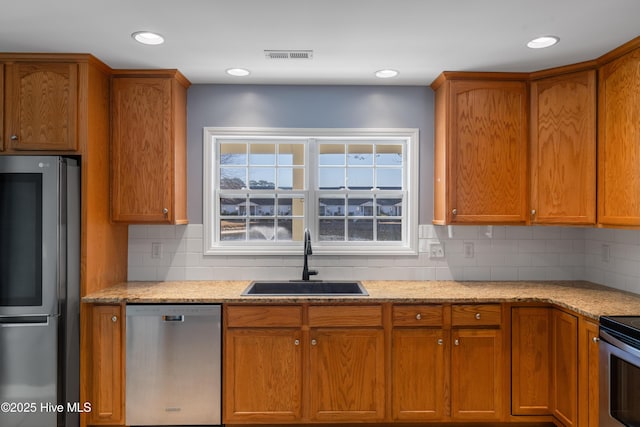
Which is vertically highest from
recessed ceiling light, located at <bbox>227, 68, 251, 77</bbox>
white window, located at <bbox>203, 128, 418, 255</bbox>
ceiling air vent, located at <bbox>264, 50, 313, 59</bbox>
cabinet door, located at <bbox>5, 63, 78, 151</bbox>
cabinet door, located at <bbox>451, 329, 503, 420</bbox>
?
recessed ceiling light, located at <bbox>227, 68, 251, 77</bbox>

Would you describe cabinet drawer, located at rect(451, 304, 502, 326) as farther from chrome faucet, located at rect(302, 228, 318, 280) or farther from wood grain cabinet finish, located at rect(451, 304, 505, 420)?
chrome faucet, located at rect(302, 228, 318, 280)

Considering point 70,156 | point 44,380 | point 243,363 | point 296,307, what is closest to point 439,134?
Result: point 296,307

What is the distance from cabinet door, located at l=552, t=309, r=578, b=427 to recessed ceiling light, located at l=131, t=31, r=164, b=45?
2793mm

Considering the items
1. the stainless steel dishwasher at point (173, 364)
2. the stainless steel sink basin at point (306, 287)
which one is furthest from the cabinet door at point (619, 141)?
the stainless steel dishwasher at point (173, 364)

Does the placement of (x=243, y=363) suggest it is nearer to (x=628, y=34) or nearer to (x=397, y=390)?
(x=397, y=390)

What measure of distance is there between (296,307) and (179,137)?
1479mm

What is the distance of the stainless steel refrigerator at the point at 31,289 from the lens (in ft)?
7.80

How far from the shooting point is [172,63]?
2.75 metres

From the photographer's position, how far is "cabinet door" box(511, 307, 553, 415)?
8.55ft

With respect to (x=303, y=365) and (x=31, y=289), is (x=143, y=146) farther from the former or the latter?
(x=303, y=365)

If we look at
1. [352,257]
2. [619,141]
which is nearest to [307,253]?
[352,257]

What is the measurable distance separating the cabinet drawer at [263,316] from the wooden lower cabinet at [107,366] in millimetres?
678

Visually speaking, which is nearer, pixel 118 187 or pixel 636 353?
pixel 636 353

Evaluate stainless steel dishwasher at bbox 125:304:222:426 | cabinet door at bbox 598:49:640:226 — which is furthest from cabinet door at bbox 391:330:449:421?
cabinet door at bbox 598:49:640:226
